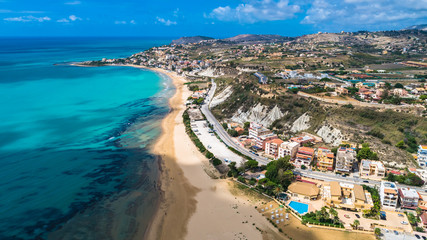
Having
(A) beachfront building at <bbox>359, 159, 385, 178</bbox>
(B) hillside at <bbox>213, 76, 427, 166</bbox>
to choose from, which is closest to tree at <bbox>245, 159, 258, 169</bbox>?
(B) hillside at <bbox>213, 76, 427, 166</bbox>

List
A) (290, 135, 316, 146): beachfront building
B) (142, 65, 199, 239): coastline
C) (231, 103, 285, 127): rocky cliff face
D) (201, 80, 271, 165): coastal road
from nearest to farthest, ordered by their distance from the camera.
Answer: (142, 65, 199, 239): coastline < (201, 80, 271, 165): coastal road < (290, 135, 316, 146): beachfront building < (231, 103, 285, 127): rocky cliff face

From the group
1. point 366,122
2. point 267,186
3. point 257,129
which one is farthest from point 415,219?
point 257,129

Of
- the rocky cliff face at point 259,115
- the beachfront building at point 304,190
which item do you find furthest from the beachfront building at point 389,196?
the rocky cliff face at point 259,115

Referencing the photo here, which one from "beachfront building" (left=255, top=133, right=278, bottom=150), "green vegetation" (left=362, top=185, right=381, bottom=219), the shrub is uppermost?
"beachfront building" (left=255, top=133, right=278, bottom=150)

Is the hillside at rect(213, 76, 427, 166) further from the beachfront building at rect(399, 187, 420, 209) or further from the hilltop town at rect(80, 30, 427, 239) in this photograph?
the beachfront building at rect(399, 187, 420, 209)

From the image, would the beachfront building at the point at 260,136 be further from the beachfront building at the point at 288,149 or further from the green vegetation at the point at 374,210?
the green vegetation at the point at 374,210

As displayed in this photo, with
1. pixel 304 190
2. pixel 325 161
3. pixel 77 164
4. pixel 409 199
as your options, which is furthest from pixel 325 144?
pixel 77 164
